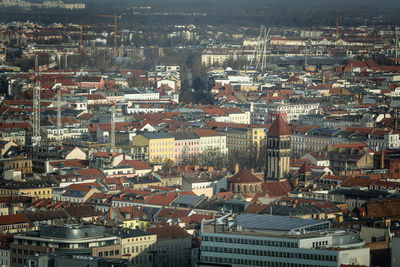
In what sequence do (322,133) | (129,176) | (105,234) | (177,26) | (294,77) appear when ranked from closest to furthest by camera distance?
(105,234), (129,176), (322,133), (294,77), (177,26)

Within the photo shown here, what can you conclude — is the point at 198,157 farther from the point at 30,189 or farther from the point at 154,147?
the point at 30,189

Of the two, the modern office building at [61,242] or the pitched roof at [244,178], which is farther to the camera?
the pitched roof at [244,178]

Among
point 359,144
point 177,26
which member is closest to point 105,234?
point 359,144

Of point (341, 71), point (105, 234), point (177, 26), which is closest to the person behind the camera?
point (105, 234)

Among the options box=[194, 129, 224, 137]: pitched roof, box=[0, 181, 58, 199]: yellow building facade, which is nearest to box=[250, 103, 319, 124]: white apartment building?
box=[194, 129, 224, 137]: pitched roof

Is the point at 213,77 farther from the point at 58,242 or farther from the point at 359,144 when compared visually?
the point at 58,242

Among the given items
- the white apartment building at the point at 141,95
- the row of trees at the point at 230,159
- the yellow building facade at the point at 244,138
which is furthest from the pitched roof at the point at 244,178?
the white apartment building at the point at 141,95

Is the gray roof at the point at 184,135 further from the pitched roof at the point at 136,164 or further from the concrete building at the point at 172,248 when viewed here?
the concrete building at the point at 172,248

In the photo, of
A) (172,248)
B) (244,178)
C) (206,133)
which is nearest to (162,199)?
(244,178)

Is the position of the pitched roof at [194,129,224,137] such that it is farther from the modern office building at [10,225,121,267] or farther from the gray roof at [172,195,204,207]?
the modern office building at [10,225,121,267]
